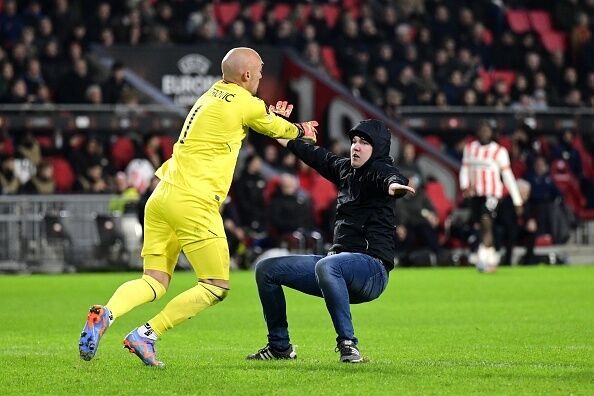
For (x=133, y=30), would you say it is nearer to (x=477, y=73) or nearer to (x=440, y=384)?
(x=477, y=73)

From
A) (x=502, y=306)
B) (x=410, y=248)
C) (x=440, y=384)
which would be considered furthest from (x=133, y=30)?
(x=440, y=384)

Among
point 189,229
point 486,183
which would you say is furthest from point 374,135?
point 486,183

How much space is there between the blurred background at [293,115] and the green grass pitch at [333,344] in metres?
3.23

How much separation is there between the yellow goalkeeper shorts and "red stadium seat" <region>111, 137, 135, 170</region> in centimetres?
1469

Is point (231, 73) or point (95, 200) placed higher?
point (231, 73)

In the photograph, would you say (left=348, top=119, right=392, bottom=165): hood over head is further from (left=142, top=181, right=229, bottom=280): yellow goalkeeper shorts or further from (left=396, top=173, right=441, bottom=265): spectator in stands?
(left=396, top=173, right=441, bottom=265): spectator in stands

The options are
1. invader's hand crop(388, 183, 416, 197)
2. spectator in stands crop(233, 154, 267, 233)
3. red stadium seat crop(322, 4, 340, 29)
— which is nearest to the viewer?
invader's hand crop(388, 183, 416, 197)

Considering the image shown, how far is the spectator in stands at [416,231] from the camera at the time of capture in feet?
79.0

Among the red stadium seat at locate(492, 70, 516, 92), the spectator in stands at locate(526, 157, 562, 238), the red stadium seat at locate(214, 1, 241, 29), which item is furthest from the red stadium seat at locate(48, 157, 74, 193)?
the red stadium seat at locate(492, 70, 516, 92)

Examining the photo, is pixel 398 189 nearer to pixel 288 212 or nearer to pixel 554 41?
pixel 288 212

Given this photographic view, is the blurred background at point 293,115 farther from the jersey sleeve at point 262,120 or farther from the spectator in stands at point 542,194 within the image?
the jersey sleeve at point 262,120

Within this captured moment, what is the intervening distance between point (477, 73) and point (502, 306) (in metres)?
14.0

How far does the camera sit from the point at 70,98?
2428 centimetres

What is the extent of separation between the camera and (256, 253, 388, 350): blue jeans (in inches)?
365
